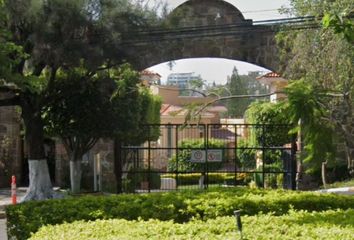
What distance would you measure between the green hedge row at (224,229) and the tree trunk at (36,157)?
10942mm

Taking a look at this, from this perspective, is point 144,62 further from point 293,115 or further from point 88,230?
point 88,230

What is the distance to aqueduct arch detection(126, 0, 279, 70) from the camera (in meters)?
20.4

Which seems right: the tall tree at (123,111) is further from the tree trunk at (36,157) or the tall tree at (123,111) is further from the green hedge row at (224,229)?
the green hedge row at (224,229)

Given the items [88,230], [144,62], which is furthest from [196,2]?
[88,230]

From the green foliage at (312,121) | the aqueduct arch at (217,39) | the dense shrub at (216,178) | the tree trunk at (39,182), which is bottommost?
the dense shrub at (216,178)

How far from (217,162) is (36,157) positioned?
269 inches

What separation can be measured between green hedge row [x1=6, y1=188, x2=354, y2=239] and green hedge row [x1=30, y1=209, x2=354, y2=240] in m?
1.11

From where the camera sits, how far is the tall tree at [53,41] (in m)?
15.8

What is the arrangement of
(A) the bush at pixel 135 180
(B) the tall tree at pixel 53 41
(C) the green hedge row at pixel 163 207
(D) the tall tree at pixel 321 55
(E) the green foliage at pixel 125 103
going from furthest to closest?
(A) the bush at pixel 135 180 < (E) the green foliage at pixel 125 103 < (B) the tall tree at pixel 53 41 < (D) the tall tree at pixel 321 55 < (C) the green hedge row at pixel 163 207

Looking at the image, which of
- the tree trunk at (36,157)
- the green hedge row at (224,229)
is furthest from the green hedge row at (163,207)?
the tree trunk at (36,157)

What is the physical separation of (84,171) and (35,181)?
4418mm

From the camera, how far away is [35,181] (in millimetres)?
17719

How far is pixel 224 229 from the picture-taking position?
240 inches

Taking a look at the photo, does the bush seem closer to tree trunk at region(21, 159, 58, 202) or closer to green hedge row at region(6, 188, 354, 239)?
tree trunk at region(21, 159, 58, 202)
